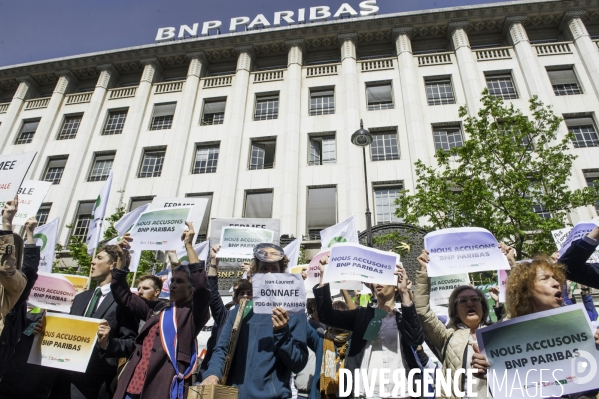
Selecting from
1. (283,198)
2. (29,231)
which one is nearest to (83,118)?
(283,198)

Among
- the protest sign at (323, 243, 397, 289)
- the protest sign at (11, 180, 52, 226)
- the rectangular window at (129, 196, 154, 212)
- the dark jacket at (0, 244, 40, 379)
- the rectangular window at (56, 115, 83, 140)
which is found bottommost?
the dark jacket at (0, 244, 40, 379)

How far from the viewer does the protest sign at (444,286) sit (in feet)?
20.8

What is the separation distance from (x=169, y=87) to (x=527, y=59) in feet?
66.9

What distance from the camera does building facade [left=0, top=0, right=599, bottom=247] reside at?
1812 centimetres

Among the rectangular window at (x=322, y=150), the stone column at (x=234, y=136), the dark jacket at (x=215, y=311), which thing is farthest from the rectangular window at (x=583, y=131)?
the dark jacket at (x=215, y=311)

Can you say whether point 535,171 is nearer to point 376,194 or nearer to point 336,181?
point 376,194

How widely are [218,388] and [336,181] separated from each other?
1606cm

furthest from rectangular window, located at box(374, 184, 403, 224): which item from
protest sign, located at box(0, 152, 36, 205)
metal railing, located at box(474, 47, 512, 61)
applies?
protest sign, located at box(0, 152, 36, 205)

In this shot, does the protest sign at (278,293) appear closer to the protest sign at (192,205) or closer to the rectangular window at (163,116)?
the protest sign at (192,205)

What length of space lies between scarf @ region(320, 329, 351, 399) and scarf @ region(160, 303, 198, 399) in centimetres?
136

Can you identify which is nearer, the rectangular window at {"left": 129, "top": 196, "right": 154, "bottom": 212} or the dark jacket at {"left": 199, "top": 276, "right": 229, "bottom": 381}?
the dark jacket at {"left": 199, "top": 276, "right": 229, "bottom": 381}

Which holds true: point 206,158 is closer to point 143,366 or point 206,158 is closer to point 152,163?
point 152,163

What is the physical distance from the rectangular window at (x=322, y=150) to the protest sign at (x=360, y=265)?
15219mm

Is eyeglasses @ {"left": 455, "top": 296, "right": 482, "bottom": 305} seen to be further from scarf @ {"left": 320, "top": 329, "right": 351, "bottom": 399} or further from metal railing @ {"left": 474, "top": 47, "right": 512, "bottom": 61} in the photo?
metal railing @ {"left": 474, "top": 47, "right": 512, "bottom": 61}
